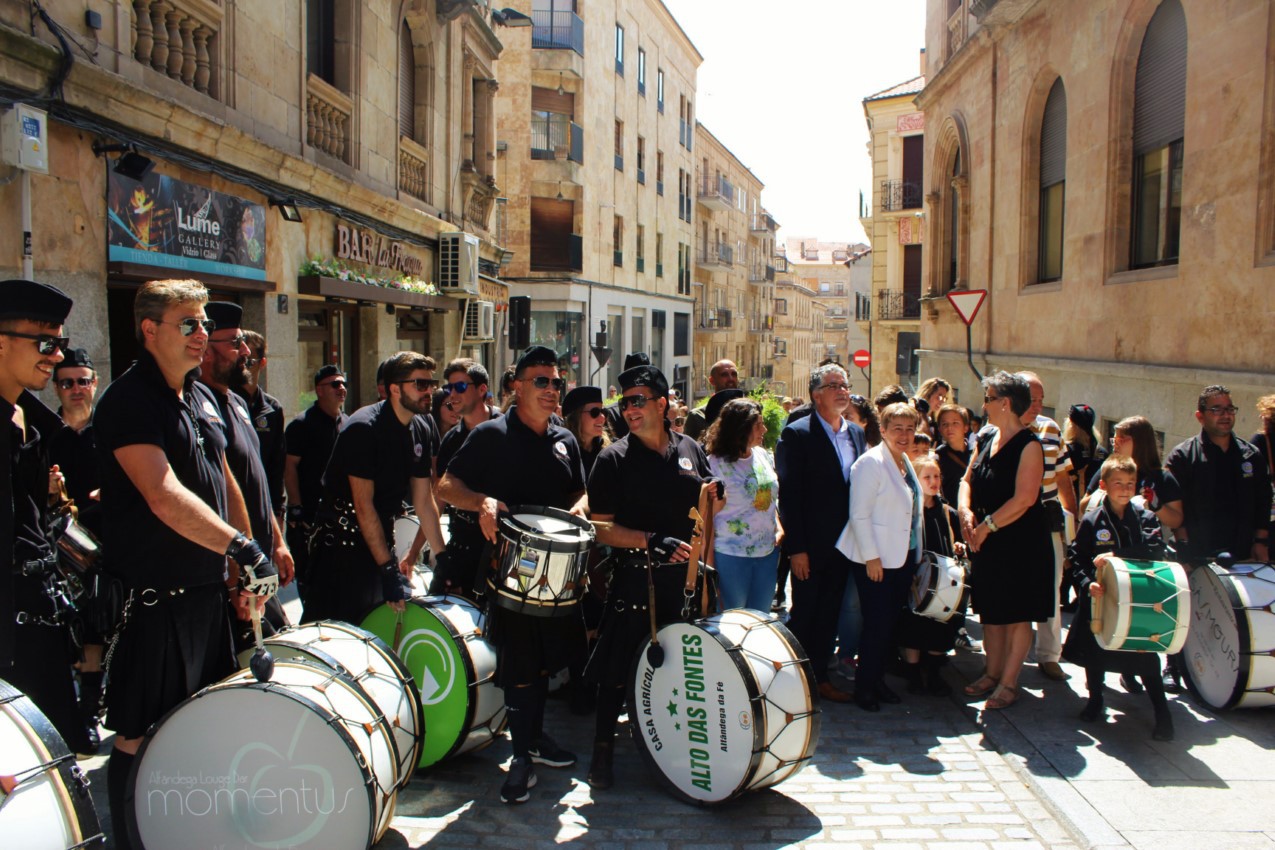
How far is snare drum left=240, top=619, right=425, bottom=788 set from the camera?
384cm

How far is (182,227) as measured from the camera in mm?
8477

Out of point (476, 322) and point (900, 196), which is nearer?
point (476, 322)

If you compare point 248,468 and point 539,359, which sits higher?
point 539,359

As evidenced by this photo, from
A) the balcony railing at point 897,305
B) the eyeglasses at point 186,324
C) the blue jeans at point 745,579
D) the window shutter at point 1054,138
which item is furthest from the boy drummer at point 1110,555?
the balcony railing at point 897,305

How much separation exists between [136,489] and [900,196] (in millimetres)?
35587

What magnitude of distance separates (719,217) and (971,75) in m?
36.7

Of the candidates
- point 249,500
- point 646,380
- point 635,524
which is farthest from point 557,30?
point 249,500

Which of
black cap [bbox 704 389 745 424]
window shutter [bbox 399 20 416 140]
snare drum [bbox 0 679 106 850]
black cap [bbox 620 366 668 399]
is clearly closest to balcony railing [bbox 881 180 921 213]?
window shutter [bbox 399 20 416 140]

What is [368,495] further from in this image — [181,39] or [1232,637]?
[181,39]

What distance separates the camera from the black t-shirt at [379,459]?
5.27m

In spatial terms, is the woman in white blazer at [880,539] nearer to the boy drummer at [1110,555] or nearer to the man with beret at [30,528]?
the boy drummer at [1110,555]

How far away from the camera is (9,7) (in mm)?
6320

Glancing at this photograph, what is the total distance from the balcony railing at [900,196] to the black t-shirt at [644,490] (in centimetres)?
3333

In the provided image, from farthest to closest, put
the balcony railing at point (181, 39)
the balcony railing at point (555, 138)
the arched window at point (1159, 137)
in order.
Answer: the balcony railing at point (555, 138) → the arched window at point (1159, 137) → the balcony railing at point (181, 39)
